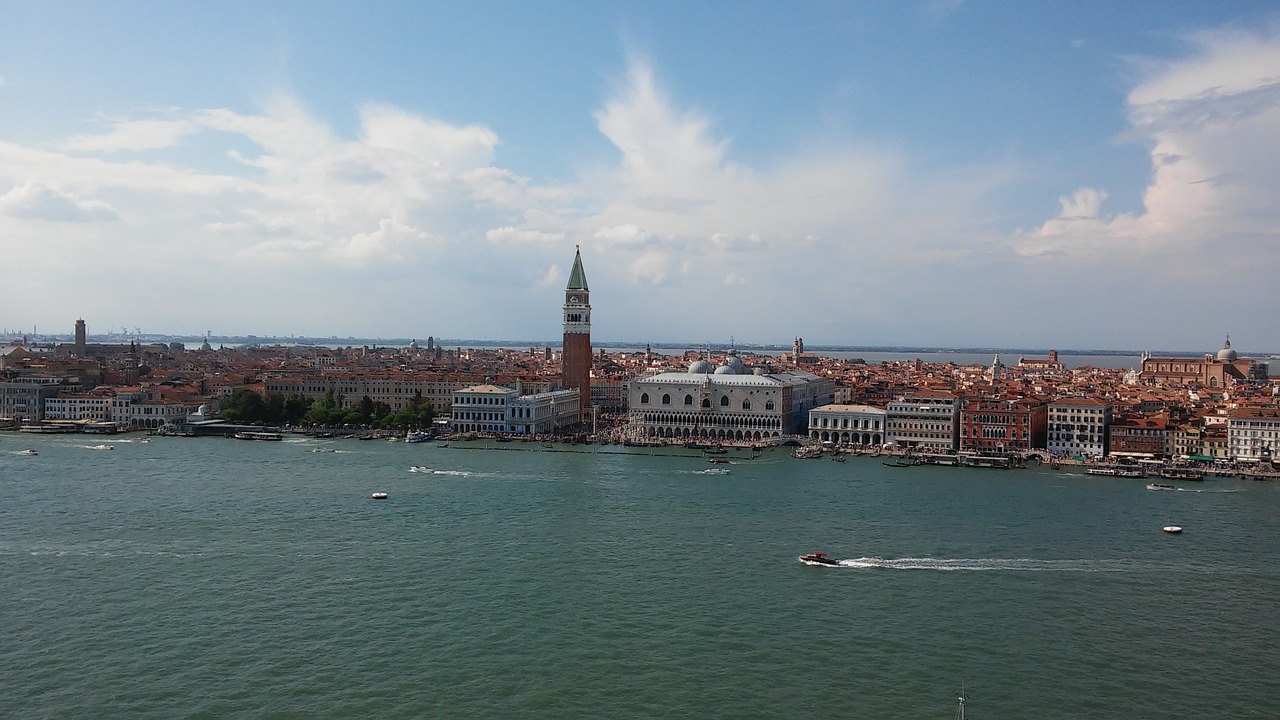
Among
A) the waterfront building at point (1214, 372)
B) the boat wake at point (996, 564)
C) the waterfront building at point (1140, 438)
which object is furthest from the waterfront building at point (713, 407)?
the waterfront building at point (1214, 372)

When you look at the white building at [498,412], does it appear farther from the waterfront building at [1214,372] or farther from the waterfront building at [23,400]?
the waterfront building at [1214,372]

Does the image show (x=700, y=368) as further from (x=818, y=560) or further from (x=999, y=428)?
(x=818, y=560)

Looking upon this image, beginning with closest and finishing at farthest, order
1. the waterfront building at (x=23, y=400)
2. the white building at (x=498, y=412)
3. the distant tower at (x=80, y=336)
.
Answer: the white building at (x=498, y=412), the waterfront building at (x=23, y=400), the distant tower at (x=80, y=336)

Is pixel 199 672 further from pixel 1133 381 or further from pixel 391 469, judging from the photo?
pixel 1133 381

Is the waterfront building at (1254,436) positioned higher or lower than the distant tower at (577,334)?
lower

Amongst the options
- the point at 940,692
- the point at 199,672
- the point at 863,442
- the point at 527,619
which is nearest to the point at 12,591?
the point at 199,672
